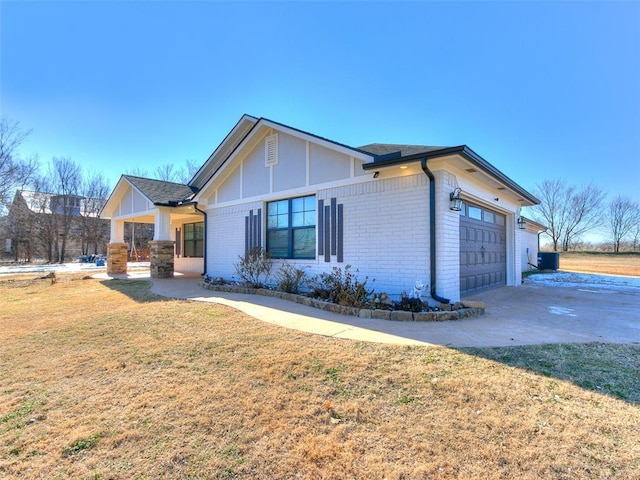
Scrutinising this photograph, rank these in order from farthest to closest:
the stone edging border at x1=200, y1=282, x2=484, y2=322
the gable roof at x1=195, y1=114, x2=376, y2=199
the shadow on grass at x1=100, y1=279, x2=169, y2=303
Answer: the shadow on grass at x1=100, y1=279, x2=169, y2=303, the gable roof at x1=195, y1=114, x2=376, y2=199, the stone edging border at x1=200, y1=282, x2=484, y2=322

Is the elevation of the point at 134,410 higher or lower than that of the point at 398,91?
lower

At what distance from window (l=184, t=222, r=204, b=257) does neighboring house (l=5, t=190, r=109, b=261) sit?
1802cm

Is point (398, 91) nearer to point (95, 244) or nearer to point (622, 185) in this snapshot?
point (95, 244)

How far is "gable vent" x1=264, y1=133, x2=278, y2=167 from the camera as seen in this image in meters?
9.54

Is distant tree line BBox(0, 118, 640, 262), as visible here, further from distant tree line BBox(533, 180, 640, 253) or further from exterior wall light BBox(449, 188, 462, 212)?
exterior wall light BBox(449, 188, 462, 212)

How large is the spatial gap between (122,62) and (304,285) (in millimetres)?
10067

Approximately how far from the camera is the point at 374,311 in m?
5.75

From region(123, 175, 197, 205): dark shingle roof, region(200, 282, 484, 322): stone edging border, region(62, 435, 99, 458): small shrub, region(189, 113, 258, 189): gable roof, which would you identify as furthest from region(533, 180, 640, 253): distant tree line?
region(62, 435, 99, 458): small shrub

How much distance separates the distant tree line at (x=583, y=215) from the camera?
3997cm

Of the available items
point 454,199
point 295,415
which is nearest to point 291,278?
point 454,199

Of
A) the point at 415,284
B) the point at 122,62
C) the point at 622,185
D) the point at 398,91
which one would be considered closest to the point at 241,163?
the point at 122,62

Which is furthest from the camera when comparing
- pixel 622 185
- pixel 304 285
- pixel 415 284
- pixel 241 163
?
pixel 622 185

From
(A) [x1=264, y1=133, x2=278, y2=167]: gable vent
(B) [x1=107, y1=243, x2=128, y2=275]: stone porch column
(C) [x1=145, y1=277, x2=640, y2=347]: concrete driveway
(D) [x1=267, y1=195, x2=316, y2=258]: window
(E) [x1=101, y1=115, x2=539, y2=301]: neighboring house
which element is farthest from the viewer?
(B) [x1=107, y1=243, x2=128, y2=275]: stone porch column

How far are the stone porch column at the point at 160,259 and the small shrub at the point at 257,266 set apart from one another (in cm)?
515
